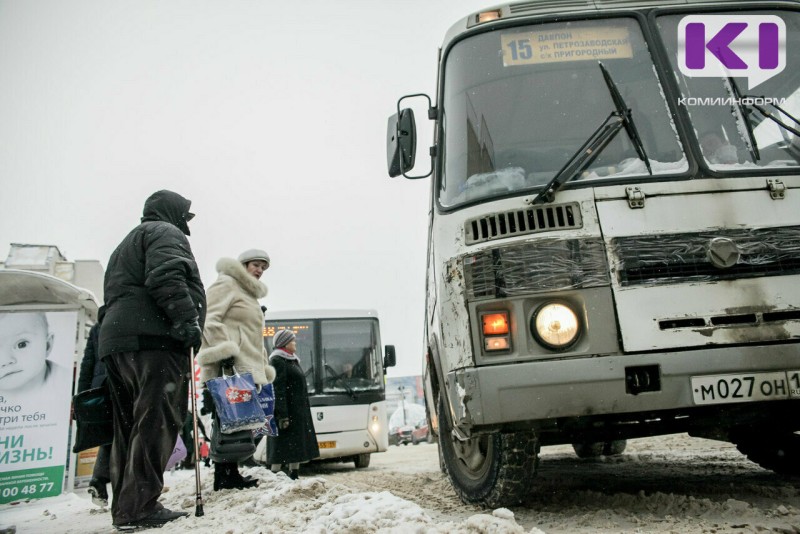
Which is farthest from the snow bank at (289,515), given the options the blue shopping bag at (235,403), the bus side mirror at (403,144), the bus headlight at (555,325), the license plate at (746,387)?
the bus side mirror at (403,144)

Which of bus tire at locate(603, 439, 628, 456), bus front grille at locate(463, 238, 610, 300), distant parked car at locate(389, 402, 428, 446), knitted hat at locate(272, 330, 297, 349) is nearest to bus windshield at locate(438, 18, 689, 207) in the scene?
bus front grille at locate(463, 238, 610, 300)

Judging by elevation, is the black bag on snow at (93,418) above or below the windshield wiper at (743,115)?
below

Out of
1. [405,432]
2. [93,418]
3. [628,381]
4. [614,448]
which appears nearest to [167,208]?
[93,418]

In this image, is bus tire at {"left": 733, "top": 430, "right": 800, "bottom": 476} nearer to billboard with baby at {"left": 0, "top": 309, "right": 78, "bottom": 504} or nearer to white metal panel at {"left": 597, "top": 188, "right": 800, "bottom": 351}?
white metal panel at {"left": 597, "top": 188, "right": 800, "bottom": 351}

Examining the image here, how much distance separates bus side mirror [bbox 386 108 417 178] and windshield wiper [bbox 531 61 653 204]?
1180 mm

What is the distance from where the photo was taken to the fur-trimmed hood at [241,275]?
6168mm

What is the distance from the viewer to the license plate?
11.1 ft

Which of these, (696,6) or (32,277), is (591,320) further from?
(32,277)

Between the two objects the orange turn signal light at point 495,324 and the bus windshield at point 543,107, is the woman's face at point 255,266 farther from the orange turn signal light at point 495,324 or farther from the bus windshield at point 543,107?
the orange turn signal light at point 495,324

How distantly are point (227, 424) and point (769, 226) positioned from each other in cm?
387

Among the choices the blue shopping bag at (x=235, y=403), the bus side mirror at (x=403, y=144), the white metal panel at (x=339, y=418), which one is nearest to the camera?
the bus side mirror at (x=403, y=144)

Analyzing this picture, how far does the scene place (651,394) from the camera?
3396 mm

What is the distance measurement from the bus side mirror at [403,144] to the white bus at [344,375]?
8.67 metres

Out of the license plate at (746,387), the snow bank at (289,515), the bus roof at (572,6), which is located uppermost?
the bus roof at (572,6)
